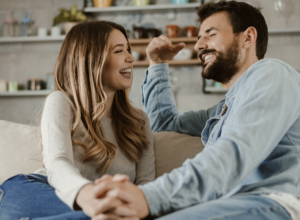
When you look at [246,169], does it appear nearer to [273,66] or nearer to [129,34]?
[273,66]

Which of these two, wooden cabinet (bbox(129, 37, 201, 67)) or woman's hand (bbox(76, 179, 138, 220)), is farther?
wooden cabinet (bbox(129, 37, 201, 67))

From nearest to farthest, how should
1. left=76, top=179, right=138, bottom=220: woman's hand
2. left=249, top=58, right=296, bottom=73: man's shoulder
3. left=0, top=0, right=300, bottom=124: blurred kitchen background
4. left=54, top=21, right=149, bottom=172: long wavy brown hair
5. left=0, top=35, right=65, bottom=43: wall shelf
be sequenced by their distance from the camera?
1. left=76, top=179, right=138, bottom=220: woman's hand
2. left=249, top=58, right=296, bottom=73: man's shoulder
3. left=54, top=21, right=149, bottom=172: long wavy brown hair
4. left=0, top=0, right=300, bottom=124: blurred kitchen background
5. left=0, top=35, right=65, bottom=43: wall shelf

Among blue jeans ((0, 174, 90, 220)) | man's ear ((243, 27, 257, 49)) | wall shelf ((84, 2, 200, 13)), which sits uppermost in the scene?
wall shelf ((84, 2, 200, 13))

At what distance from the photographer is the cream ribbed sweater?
0.83 m

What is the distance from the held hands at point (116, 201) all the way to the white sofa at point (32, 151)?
1.99 ft

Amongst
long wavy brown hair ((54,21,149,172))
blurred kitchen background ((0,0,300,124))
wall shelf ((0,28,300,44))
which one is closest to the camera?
long wavy brown hair ((54,21,149,172))

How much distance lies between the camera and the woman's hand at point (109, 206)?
668 mm

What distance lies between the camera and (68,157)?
94cm

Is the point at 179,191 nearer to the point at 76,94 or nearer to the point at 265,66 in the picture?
the point at 265,66

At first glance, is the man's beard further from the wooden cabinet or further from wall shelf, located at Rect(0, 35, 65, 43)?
wall shelf, located at Rect(0, 35, 65, 43)

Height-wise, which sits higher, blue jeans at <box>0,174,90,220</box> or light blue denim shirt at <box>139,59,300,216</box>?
light blue denim shirt at <box>139,59,300,216</box>

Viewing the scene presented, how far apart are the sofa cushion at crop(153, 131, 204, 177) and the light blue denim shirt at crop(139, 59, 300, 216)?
0.80 ft

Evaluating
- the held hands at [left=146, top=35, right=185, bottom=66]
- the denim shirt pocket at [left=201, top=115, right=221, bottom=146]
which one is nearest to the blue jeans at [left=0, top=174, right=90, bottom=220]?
the denim shirt pocket at [left=201, top=115, right=221, bottom=146]

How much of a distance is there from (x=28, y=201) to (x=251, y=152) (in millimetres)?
664
